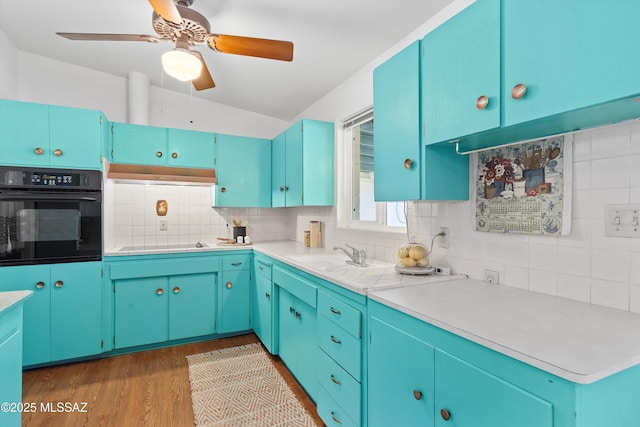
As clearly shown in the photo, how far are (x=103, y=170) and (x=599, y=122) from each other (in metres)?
3.31

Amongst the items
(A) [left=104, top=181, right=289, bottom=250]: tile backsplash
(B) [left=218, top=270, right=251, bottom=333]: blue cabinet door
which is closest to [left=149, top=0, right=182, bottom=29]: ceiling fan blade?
(A) [left=104, top=181, right=289, bottom=250]: tile backsplash

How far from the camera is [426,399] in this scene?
112 cm

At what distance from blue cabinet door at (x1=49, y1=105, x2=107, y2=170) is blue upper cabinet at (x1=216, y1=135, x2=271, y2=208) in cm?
107

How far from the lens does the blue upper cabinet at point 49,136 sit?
239 centimetres

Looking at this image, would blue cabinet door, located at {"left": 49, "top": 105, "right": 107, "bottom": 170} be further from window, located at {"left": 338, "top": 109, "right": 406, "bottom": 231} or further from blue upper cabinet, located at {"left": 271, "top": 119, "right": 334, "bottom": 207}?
window, located at {"left": 338, "top": 109, "right": 406, "bottom": 231}

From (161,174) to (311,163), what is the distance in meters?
1.49

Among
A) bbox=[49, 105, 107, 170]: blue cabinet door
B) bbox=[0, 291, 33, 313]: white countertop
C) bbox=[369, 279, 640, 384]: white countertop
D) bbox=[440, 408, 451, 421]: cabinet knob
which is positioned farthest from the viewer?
bbox=[49, 105, 107, 170]: blue cabinet door

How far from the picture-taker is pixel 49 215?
251 cm

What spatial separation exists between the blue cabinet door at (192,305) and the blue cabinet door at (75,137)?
125 centimetres

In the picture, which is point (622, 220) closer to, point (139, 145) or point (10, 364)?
point (10, 364)

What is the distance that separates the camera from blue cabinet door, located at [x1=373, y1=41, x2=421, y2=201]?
1.60m

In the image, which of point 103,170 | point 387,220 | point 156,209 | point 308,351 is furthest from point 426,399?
point 156,209

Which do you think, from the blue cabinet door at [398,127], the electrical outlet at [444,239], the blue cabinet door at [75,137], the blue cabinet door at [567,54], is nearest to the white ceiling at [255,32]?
the blue cabinet door at [398,127]

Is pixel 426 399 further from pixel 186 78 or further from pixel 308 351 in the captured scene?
pixel 186 78
